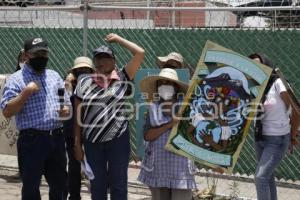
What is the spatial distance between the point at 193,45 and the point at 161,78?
2.28 m

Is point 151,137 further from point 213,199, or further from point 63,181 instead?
point 213,199

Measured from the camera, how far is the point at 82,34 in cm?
753

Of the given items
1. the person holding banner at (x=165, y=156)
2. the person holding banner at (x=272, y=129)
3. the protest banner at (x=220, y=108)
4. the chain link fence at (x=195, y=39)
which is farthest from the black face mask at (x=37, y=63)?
the chain link fence at (x=195, y=39)

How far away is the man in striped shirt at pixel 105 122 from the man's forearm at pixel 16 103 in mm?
472

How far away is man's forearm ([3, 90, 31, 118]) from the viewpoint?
4.60 m

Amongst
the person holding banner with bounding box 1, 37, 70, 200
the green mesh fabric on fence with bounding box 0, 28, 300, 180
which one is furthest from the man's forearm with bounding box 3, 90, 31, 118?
the green mesh fabric on fence with bounding box 0, 28, 300, 180

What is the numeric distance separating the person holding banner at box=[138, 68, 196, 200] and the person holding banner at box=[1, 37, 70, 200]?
0.85m

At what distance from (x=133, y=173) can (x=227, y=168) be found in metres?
2.88

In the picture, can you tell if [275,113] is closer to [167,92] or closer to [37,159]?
[167,92]

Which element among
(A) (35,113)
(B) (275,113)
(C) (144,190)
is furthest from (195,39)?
(A) (35,113)

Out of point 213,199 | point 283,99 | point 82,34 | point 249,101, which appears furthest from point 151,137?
point 82,34

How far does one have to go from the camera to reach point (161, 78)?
4645 millimetres

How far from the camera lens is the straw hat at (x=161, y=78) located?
4.61m

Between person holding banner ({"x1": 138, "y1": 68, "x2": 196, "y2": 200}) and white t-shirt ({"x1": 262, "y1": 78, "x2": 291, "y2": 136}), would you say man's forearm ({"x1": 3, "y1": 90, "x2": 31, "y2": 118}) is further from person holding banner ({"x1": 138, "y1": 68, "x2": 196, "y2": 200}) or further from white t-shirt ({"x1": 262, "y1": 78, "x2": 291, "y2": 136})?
white t-shirt ({"x1": 262, "y1": 78, "x2": 291, "y2": 136})
